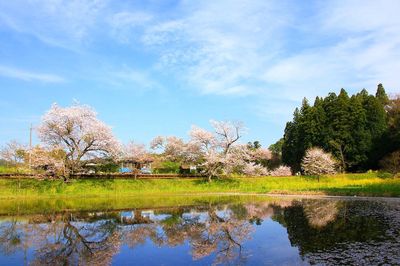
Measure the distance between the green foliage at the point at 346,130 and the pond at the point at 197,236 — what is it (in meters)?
35.8

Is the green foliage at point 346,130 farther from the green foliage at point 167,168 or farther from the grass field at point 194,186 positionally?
the green foliage at point 167,168

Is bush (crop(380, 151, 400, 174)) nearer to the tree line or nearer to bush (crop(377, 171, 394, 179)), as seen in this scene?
bush (crop(377, 171, 394, 179))

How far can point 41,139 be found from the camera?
3744 centimetres

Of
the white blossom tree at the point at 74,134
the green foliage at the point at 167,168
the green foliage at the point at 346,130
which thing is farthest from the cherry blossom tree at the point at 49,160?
the green foliage at the point at 346,130

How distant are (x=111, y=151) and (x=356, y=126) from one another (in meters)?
39.1

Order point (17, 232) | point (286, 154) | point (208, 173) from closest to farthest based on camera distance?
point (17, 232) < point (208, 173) < point (286, 154)

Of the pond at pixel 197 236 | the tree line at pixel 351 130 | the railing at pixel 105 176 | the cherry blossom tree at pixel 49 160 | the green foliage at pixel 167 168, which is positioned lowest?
the pond at pixel 197 236

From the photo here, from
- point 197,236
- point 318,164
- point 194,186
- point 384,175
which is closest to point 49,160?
point 194,186

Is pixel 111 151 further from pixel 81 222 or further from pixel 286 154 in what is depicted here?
pixel 286 154

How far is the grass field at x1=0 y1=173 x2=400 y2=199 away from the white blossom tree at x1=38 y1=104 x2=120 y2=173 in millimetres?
2839

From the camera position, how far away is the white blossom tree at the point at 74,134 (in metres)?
36.6

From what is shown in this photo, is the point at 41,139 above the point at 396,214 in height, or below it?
above

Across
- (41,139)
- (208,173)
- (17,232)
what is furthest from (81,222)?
(208,173)

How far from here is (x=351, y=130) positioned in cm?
5900
